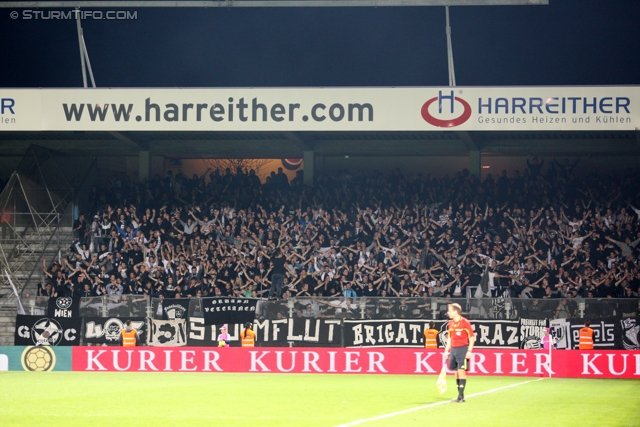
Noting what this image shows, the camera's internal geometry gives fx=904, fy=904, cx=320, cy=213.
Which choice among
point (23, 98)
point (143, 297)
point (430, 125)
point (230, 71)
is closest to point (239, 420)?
point (143, 297)

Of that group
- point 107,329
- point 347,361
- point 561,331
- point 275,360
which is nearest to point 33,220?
point 107,329

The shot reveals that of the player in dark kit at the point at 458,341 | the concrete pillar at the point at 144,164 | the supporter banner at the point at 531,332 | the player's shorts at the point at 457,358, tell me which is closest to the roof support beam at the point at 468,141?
the supporter banner at the point at 531,332

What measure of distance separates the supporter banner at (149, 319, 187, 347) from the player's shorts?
1261 centimetres

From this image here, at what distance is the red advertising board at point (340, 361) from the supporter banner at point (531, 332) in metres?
1.56

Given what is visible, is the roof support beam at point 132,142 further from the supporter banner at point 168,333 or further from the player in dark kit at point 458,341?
the player in dark kit at point 458,341

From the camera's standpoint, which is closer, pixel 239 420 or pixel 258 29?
pixel 239 420

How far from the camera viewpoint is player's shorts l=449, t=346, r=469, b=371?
14719 mm

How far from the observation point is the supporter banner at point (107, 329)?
26.1 m

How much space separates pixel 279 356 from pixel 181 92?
8.91 m

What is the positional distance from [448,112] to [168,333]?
415 inches

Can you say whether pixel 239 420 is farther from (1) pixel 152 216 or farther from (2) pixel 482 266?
(1) pixel 152 216

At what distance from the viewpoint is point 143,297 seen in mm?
26375

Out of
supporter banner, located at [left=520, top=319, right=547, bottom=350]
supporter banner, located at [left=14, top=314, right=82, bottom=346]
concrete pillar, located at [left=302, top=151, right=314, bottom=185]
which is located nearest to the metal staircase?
supporter banner, located at [left=14, top=314, right=82, bottom=346]

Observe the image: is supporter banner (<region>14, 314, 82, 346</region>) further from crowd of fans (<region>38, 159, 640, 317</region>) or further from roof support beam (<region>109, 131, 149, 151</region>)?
roof support beam (<region>109, 131, 149, 151</region>)
